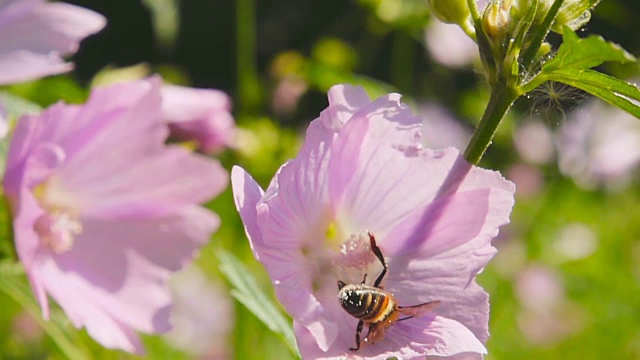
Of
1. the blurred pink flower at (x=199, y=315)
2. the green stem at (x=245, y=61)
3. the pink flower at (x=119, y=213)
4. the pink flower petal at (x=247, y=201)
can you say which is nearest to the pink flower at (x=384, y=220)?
the pink flower petal at (x=247, y=201)

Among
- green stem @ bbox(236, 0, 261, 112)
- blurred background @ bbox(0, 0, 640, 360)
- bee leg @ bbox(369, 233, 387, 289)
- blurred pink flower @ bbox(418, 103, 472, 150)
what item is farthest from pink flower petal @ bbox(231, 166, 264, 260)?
blurred pink flower @ bbox(418, 103, 472, 150)

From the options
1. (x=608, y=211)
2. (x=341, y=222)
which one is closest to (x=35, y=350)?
(x=341, y=222)

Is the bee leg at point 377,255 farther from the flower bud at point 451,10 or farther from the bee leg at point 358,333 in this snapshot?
the flower bud at point 451,10

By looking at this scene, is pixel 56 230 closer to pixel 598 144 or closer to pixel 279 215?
pixel 279 215

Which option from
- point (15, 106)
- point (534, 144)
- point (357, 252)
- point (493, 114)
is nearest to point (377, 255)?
point (357, 252)

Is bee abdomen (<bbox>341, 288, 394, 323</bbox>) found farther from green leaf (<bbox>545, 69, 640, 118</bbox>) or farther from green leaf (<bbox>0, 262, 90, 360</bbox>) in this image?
green leaf (<bbox>0, 262, 90, 360</bbox>)
